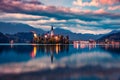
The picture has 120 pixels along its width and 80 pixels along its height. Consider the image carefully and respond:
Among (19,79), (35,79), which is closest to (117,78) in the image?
(35,79)

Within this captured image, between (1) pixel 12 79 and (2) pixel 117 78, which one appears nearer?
(1) pixel 12 79

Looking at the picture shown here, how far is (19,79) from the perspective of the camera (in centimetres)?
2714

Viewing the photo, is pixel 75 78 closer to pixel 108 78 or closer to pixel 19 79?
pixel 108 78

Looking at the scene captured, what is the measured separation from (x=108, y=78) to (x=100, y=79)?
130cm

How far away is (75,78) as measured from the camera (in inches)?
1126

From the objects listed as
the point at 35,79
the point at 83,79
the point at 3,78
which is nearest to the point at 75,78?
the point at 83,79

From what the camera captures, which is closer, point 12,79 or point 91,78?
point 12,79

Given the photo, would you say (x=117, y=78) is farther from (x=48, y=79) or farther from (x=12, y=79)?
(x=12, y=79)

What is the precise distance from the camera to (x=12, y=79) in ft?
88.4

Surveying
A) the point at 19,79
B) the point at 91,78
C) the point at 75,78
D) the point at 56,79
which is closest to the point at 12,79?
the point at 19,79

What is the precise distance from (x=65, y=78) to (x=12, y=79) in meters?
6.09

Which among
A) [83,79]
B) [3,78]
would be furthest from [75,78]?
[3,78]

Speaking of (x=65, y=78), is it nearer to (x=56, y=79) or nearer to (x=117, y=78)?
(x=56, y=79)

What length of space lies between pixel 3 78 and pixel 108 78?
477 inches
